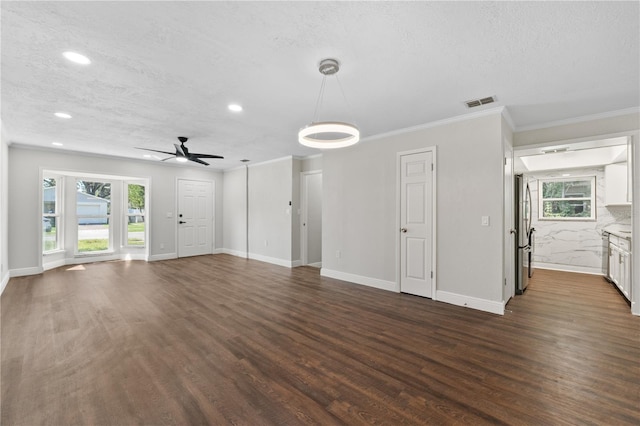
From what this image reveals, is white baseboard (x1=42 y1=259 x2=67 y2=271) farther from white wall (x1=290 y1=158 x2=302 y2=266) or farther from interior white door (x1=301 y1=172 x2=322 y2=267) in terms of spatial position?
interior white door (x1=301 y1=172 x2=322 y2=267)

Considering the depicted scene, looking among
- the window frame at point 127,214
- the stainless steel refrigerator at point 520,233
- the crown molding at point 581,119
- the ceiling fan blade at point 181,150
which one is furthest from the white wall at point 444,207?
the window frame at point 127,214

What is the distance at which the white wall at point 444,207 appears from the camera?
11.7ft

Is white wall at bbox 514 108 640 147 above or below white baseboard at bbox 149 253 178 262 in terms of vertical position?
above

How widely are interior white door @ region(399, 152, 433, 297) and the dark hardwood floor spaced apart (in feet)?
1.12

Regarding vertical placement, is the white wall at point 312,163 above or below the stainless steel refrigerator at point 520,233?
above

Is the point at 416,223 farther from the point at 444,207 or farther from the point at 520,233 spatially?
the point at 520,233

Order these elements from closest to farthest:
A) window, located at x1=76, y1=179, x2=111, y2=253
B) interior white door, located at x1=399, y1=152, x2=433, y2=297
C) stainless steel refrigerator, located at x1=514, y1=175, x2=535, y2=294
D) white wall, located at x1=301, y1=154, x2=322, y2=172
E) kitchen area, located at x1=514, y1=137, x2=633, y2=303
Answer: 1. interior white door, located at x1=399, y1=152, x2=433, y2=297
2. stainless steel refrigerator, located at x1=514, y1=175, x2=535, y2=294
3. kitchen area, located at x1=514, y1=137, x2=633, y2=303
4. white wall, located at x1=301, y1=154, x2=322, y2=172
5. window, located at x1=76, y1=179, x2=111, y2=253

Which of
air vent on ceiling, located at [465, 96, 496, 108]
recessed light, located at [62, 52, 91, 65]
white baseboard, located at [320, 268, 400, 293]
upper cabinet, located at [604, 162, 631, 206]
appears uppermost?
recessed light, located at [62, 52, 91, 65]

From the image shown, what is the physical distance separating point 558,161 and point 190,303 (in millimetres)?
7445

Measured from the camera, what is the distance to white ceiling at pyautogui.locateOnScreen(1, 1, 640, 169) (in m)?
1.82

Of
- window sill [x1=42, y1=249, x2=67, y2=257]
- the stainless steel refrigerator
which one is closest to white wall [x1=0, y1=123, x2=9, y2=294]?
window sill [x1=42, y1=249, x2=67, y2=257]

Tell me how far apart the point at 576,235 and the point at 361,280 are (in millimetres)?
4785

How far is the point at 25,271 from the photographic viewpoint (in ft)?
17.9

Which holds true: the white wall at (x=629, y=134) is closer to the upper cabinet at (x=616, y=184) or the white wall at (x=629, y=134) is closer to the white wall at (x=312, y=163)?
the upper cabinet at (x=616, y=184)
